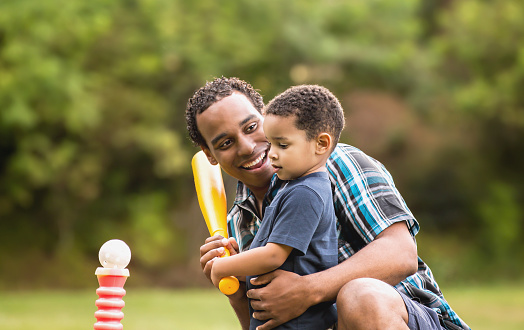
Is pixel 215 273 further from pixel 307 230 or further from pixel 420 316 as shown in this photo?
pixel 420 316

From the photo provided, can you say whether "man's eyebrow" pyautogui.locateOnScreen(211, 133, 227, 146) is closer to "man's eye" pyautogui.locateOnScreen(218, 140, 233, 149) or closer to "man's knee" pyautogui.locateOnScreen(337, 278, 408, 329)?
"man's eye" pyautogui.locateOnScreen(218, 140, 233, 149)

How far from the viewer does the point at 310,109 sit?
8.51 feet

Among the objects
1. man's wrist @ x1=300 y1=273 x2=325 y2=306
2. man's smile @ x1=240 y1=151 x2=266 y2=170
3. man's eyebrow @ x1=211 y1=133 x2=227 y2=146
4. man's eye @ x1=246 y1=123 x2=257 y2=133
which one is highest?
man's eye @ x1=246 y1=123 x2=257 y2=133

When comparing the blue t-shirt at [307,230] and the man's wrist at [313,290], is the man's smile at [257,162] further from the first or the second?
the man's wrist at [313,290]

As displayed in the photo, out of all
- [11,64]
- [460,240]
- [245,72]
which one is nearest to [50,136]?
[11,64]

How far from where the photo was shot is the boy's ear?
2615mm

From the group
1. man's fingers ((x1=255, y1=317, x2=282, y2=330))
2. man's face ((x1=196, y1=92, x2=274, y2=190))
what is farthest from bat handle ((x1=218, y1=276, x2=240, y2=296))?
man's face ((x1=196, y1=92, x2=274, y2=190))

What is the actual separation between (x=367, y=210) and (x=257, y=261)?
49 cm

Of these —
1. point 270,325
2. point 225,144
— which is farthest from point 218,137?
point 270,325

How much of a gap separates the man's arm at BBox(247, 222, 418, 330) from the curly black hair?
0.98m

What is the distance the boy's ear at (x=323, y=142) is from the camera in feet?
8.58

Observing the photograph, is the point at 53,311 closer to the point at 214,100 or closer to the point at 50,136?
the point at 50,136

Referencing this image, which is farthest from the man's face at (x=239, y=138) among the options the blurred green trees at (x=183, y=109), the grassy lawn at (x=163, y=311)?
the blurred green trees at (x=183, y=109)

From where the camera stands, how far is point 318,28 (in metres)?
16.6
